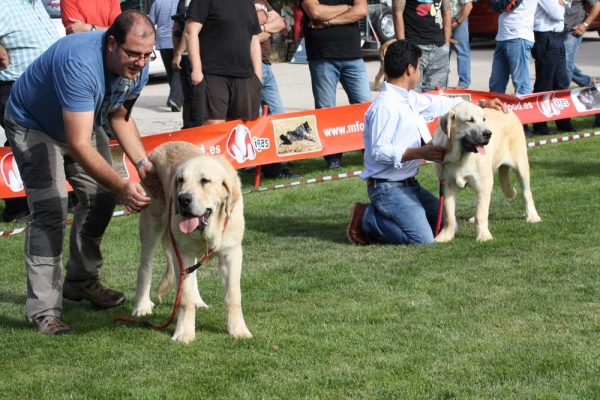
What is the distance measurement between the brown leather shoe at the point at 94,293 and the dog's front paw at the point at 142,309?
0.99 feet

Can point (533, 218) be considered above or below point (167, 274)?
below

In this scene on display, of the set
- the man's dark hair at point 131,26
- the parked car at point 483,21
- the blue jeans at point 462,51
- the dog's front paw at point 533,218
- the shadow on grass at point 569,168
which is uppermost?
the man's dark hair at point 131,26

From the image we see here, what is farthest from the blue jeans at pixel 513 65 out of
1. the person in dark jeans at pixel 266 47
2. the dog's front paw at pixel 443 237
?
the dog's front paw at pixel 443 237

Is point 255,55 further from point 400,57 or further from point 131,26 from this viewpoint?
point 131,26

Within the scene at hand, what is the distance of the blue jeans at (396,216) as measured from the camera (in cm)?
718

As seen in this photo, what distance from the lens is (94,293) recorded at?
5949mm

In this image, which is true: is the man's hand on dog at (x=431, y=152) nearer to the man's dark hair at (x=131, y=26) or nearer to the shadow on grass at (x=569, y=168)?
the man's dark hair at (x=131, y=26)

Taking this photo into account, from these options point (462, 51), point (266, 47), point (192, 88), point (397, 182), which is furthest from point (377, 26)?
point (397, 182)

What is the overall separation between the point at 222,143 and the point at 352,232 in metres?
2.58

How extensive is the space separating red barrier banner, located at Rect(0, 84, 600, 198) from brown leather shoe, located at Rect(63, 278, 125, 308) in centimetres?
287

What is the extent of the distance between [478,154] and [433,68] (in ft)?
14.4

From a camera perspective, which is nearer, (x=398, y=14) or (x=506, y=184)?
(x=506, y=184)

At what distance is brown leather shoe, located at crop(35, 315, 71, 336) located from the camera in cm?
533

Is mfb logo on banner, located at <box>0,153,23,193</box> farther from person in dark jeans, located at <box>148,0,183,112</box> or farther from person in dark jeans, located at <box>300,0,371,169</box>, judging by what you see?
person in dark jeans, located at <box>148,0,183,112</box>
